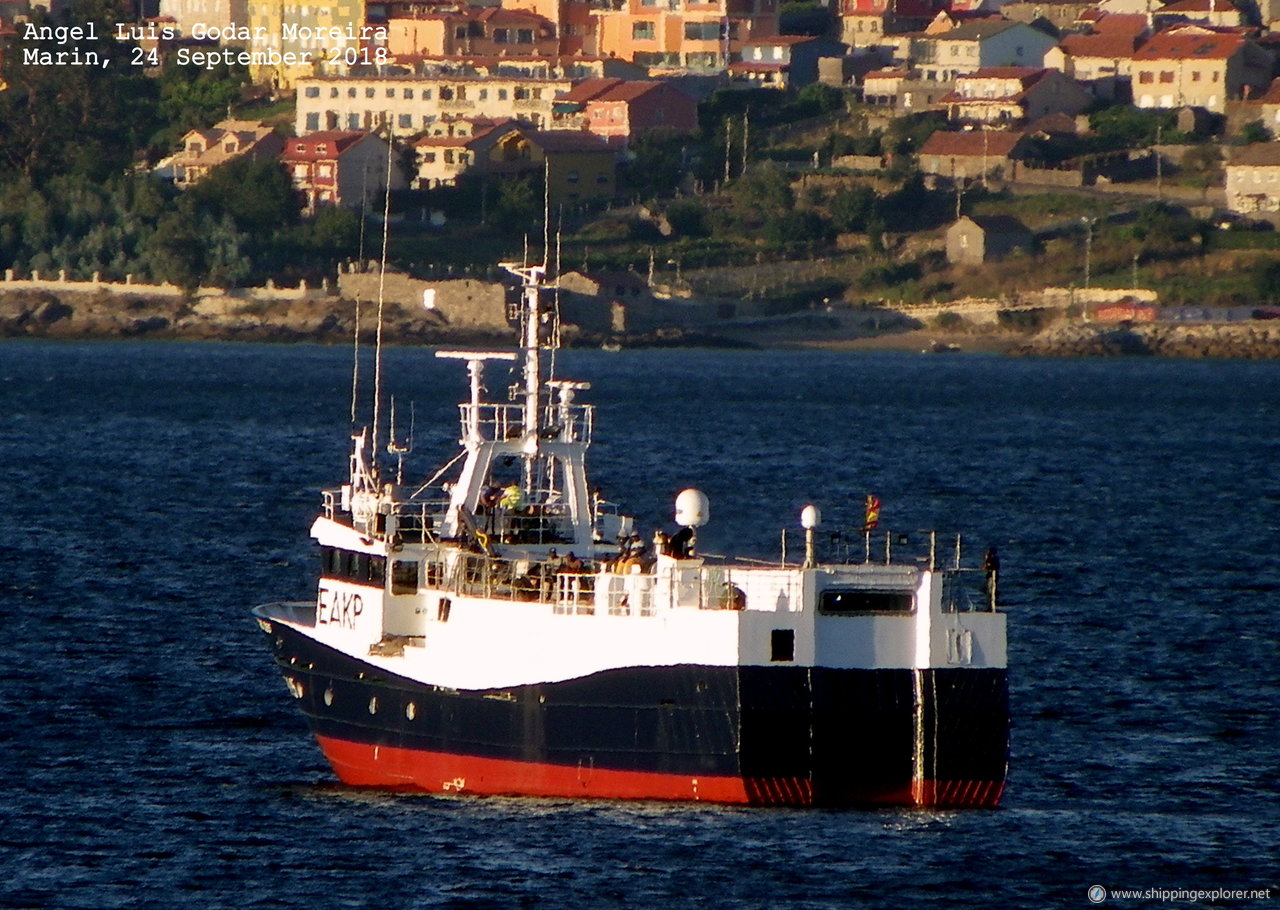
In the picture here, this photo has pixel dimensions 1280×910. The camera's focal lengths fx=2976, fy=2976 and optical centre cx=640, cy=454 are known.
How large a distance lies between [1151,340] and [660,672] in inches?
5303

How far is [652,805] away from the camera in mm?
35000

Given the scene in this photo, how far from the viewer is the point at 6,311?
17512 cm

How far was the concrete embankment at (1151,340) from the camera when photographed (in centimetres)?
16538

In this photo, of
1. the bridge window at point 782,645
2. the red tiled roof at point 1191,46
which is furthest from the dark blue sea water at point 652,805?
the red tiled roof at point 1191,46

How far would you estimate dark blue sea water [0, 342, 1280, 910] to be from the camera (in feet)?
111

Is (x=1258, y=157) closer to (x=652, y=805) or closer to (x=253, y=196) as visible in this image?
(x=253, y=196)

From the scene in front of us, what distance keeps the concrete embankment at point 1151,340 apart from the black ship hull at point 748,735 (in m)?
132

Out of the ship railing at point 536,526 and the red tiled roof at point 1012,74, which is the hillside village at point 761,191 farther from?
the ship railing at point 536,526

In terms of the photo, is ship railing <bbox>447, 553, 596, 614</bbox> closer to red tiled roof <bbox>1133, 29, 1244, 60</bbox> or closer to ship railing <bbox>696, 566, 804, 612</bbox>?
ship railing <bbox>696, 566, 804, 612</bbox>

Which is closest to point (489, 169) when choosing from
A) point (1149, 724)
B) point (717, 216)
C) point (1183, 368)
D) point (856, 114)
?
point (717, 216)

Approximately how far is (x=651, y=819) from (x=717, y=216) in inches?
5700

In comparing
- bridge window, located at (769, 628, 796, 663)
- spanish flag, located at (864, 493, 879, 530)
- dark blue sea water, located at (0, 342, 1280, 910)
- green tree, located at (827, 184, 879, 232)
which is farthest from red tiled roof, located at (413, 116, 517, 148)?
bridge window, located at (769, 628, 796, 663)

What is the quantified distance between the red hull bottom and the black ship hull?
0.04 feet

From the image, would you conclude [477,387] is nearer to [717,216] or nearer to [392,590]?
[392,590]
